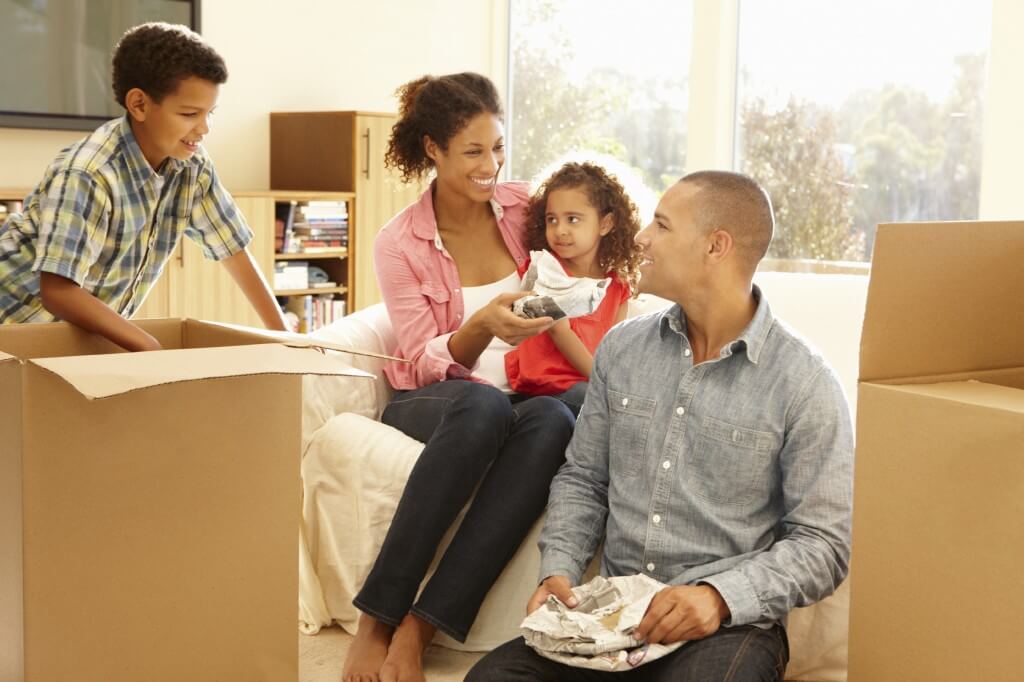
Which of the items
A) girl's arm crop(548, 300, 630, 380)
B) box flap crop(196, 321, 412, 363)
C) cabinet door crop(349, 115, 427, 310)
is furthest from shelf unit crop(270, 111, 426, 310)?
box flap crop(196, 321, 412, 363)

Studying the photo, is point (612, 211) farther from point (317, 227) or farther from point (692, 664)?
point (317, 227)

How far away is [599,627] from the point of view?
1635mm

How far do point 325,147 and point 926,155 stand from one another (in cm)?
255

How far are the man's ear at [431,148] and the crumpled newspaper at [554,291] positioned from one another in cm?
35

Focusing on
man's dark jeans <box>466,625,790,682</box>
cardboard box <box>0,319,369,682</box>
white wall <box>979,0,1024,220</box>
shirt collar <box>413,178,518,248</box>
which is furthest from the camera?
white wall <box>979,0,1024,220</box>

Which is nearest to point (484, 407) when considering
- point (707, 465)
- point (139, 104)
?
point (707, 465)

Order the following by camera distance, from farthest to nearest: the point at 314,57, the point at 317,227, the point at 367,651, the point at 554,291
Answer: the point at 314,57 → the point at 317,227 → the point at 554,291 → the point at 367,651

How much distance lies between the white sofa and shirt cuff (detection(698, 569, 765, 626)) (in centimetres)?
55

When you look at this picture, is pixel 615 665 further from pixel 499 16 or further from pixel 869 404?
pixel 499 16

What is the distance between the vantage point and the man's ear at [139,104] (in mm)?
2246

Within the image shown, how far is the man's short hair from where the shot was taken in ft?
6.02

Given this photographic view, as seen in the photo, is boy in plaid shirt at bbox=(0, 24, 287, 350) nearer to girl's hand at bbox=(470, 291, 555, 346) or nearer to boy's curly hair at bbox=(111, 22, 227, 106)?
boy's curly hair at bbox=(111, 22, 227, 106)

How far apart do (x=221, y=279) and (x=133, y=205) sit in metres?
2.52

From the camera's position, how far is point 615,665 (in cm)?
159
